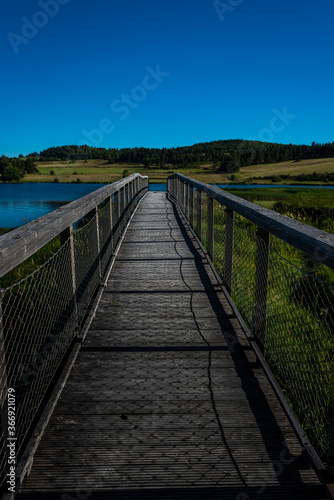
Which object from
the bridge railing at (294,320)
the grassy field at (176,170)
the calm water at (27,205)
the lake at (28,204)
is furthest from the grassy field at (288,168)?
the bridge railing at (294,320)

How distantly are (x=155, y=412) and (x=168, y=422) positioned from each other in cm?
13

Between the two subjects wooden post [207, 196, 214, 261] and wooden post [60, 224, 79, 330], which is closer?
wooden post [60, 224, 79, 330]

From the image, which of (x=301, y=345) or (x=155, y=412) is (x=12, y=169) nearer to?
(x=301, y=345)

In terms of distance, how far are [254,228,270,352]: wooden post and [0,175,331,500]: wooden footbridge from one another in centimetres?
17

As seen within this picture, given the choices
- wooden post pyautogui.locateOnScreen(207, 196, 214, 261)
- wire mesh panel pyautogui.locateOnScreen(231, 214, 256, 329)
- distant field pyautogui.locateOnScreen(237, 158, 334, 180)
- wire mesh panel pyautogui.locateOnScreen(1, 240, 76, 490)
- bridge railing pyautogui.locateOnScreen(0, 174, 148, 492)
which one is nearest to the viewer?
bridge railing pyautogui.locateOnScreen(0, 174, 148, 492)

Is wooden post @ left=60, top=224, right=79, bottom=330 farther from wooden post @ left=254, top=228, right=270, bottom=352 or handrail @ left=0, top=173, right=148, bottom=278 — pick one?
wooden post @ left=254, top=228, right=270, bottom=352

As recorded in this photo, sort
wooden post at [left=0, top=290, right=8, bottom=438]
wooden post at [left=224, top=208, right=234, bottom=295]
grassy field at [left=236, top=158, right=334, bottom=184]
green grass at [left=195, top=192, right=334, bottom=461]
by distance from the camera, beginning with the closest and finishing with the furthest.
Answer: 1. wooden post at [left=0, top=290, right=8, bottom=438]
2. green grass at [left=195, top=192, right=334, bottom=461]
3. wooden post at [left=224, top=208, right=234, bottom=295]
4. grassy field at [left=236, top=158, right=334, bottom=184]

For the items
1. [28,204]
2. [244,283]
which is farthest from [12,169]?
[244,283]

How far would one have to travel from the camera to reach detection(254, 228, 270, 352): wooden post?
A: 310cm

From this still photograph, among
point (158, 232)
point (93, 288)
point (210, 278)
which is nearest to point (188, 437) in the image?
point (93, 288)

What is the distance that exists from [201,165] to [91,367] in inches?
5025

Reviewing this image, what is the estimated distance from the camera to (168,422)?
2.38m

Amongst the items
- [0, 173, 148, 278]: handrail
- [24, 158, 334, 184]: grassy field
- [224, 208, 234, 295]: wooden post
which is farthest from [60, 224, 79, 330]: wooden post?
[24, 158, 334, 184]: grassy field

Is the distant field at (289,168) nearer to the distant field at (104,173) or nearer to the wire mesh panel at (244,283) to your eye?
the distant field at (104,173)
